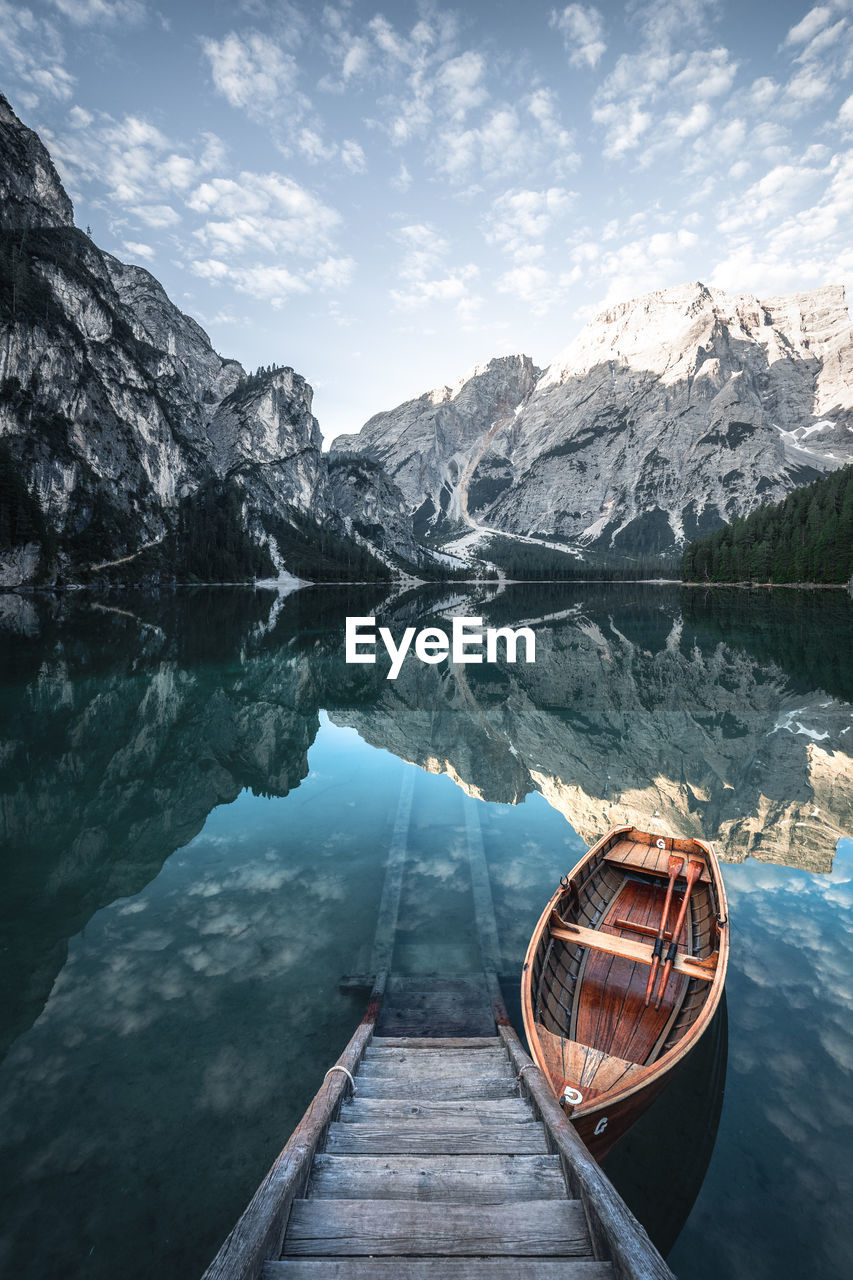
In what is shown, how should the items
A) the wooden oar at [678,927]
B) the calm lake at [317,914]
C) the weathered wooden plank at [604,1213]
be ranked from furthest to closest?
the wooden oar at [678,927]
the calm lake at [317,914]
the weathered wooden plank at [604,1213]

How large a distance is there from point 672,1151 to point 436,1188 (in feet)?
15.9

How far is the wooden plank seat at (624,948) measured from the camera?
9.20 m

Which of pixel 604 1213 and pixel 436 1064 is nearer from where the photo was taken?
pixel 604 1213

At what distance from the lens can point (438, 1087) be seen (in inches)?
283

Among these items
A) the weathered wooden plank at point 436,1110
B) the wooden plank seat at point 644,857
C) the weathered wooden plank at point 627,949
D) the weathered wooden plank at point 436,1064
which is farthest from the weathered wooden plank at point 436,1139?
the wooden plank seat at point 644,857

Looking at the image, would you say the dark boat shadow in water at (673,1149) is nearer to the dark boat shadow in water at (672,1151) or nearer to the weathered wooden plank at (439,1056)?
the dark boat shadow in water at (672,1151)

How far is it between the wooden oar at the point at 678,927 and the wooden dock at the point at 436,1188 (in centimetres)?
275

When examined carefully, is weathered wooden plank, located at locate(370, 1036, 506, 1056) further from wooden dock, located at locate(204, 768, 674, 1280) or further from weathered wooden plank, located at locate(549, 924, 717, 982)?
weathered wooden plank, located at locate(549, 924, 717, 982)

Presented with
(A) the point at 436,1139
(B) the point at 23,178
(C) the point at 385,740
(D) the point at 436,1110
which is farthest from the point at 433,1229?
(B) the point at 23,178

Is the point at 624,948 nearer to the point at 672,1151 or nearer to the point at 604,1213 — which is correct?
the point at 672,1151

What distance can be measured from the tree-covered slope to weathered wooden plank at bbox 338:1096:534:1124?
126984 mm

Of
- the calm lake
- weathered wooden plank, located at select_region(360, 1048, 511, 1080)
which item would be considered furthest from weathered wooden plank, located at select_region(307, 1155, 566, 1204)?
the calm lake

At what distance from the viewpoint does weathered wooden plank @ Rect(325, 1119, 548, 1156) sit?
564cm

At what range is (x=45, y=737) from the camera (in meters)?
23.2
